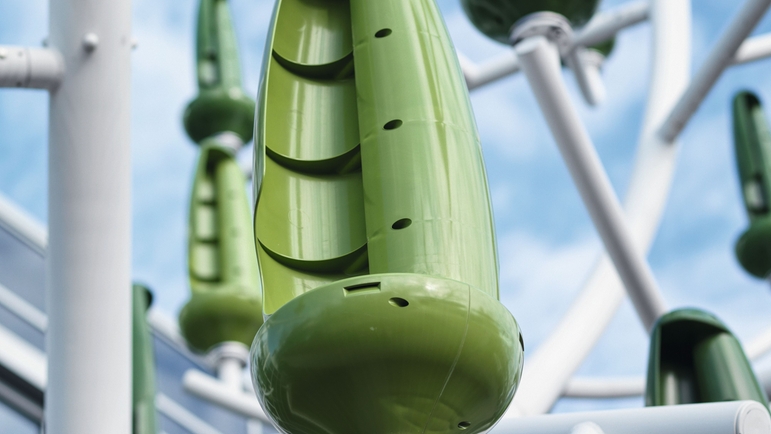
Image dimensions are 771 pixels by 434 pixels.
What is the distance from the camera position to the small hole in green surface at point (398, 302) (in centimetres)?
184

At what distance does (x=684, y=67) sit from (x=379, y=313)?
532cm

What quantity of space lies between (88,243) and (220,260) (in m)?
2.71

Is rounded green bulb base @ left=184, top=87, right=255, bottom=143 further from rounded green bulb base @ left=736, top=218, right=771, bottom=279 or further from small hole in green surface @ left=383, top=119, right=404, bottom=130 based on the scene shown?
small hole in green surface @ left=383, top=119, right=404, bottom=130

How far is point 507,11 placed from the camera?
4574 mm

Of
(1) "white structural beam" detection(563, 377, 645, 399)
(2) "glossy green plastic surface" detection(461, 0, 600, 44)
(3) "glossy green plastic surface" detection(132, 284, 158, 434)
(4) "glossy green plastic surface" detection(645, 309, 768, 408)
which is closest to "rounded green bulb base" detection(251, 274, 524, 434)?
(4) "glossy green plastic surface" detection(645, 309, 768, 408)

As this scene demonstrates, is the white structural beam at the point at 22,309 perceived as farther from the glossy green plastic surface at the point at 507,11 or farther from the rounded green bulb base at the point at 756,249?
the glossy green plastic surface at the point at 507,11

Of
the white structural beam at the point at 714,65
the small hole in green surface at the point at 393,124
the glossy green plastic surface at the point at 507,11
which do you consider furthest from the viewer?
the white structural beam at the point at 714,65

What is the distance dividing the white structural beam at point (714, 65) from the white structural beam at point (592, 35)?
979 millimetres

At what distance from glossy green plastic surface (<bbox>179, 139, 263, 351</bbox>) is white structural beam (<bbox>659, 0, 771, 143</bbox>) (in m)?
2.11

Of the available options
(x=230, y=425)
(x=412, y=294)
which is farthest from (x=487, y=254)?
(x=230, y=425)

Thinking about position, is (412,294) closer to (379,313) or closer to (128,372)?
(379,313)

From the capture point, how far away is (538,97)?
489 cm

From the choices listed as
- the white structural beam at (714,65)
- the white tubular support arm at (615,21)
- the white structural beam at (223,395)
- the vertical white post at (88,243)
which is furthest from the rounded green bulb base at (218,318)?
the white tubular support arm at (615,21)

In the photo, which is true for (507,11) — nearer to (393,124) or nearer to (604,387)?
(393,124)
